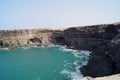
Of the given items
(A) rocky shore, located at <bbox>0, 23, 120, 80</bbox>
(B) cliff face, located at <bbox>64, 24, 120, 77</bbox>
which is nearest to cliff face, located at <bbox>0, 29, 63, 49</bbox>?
(A) rocky shore, located at <bbox>0, 23, 120, 80</bbox>

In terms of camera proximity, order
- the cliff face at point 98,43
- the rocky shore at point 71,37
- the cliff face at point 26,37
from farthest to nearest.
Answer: the cliff face at point 26,37, the rocky shore at point 71,37, the cliff face at point 98,43

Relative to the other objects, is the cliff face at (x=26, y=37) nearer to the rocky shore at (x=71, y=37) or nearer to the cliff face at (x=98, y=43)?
the rocky shore at (x=71, y=37)

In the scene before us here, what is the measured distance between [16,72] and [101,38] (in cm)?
3513

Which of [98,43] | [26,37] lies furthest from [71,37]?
[26,37]

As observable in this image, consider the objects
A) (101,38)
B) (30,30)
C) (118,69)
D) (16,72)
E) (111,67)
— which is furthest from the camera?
(30,30)

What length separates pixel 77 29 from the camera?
270ft

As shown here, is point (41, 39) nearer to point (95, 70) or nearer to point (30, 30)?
point (30, 30)

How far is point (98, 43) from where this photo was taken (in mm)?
65000

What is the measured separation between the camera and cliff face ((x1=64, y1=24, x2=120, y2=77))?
32.8 m

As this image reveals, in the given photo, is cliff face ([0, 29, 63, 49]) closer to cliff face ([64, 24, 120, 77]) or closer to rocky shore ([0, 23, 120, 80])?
rocky shore ([0, 23, 120, 80])

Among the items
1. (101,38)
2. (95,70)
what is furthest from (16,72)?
(101,38)

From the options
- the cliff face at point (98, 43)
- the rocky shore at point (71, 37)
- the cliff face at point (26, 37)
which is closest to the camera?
the cliff face at point (98, 43)

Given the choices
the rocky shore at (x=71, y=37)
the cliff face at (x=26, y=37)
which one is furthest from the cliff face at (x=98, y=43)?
the cliff face at (x=26, y=37)

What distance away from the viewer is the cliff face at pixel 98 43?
3284 centimetres
